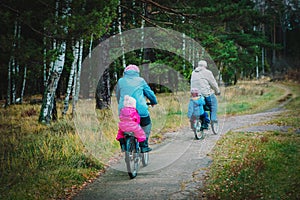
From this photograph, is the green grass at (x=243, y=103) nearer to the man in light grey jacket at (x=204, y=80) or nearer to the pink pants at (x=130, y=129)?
the man in light grey jacket at (x=204, y=80)

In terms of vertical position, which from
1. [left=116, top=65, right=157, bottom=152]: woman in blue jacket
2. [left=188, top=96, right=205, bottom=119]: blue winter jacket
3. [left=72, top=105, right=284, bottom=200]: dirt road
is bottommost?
[left=72, top=105, right=284, bottom=200]: dirt road

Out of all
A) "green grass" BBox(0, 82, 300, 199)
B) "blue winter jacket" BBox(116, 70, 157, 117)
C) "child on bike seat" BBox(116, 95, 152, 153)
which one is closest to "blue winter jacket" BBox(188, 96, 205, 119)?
"green grass" BBox(0, 82, 300, 199)

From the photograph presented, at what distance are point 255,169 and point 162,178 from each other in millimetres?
1659

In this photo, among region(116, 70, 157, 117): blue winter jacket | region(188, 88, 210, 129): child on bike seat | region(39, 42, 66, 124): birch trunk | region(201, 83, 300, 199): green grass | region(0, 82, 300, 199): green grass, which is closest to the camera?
region(201, 83, 300, 199): green grass

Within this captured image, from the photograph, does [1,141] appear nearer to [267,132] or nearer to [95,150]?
[95,150]

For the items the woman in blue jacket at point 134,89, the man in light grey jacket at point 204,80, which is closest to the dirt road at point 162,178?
the woman in blue jacket at point 134,89

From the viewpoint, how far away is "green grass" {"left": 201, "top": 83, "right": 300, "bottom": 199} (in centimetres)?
560

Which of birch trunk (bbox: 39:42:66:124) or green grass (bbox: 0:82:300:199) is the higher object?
birch trunk (bbox: 39:42:66:124)

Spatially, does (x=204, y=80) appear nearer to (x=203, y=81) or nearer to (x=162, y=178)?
(x=203, y=81)

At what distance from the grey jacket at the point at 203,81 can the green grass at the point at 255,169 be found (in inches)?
72.5

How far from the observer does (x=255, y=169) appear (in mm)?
6559

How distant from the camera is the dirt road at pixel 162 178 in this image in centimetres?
609

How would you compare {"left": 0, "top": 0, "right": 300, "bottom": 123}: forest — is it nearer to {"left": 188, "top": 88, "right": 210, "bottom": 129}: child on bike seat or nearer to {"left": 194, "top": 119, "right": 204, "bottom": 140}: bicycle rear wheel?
{"left": 188, "top": 88, "right": 210, "bottom": 129}: child on bike seat

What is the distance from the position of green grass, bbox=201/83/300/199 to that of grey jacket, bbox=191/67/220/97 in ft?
6.04
